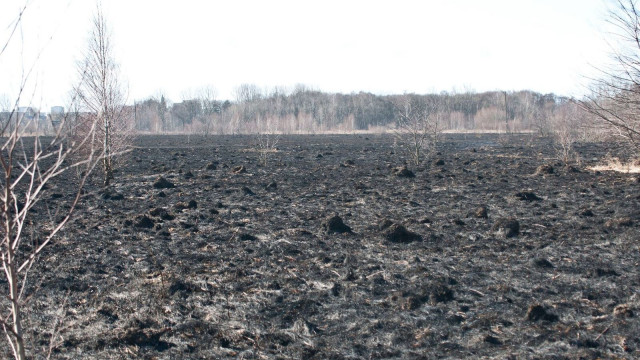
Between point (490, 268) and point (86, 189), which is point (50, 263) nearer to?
point (490, 268)

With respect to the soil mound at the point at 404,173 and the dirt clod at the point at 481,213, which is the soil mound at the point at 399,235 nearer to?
the dirt clod at the point at 481,213

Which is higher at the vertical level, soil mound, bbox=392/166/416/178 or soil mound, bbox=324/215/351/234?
soil mound, bbox=392/166/416/178

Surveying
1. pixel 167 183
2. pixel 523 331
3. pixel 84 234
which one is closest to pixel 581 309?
pixel 523 331

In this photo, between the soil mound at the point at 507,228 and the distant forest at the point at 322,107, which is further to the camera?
the distant forest at the point at 322,107

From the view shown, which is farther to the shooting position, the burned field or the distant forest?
the distant forest

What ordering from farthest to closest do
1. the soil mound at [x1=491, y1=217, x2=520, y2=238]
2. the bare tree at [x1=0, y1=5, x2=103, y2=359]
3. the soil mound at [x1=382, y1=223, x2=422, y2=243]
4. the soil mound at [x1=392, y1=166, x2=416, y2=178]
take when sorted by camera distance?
Result: the soil mound at [x1=392, y1=166, x2=416, y2=178] < the soil mound at [x1=491, y1=217, x2=520, y2=238] < the soil mound at [x1=382, y1=223, x2=422, y2=243] < the bare tree at [x1=0, y1=5, x2=103, y2=359]

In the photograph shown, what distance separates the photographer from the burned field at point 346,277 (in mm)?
5641

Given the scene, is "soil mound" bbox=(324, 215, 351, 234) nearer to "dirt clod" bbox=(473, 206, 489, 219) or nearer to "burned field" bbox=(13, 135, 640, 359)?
"burned field" bbox=(13, 135, 640, 359)

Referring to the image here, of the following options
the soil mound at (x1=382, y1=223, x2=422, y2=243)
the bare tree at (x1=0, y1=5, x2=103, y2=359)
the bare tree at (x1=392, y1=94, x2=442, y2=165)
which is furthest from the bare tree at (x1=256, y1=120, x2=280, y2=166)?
the soil mound at (x1=382, y1=223, x2=422, y2=243)

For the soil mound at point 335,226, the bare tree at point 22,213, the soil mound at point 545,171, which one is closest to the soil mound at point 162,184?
the bare tree at point 22,213

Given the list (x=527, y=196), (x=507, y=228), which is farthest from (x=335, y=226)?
(x=527, y=196)

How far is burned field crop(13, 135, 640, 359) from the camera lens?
5.64 meters

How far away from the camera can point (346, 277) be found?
24.2ft

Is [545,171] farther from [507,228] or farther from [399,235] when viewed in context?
[399,235]
